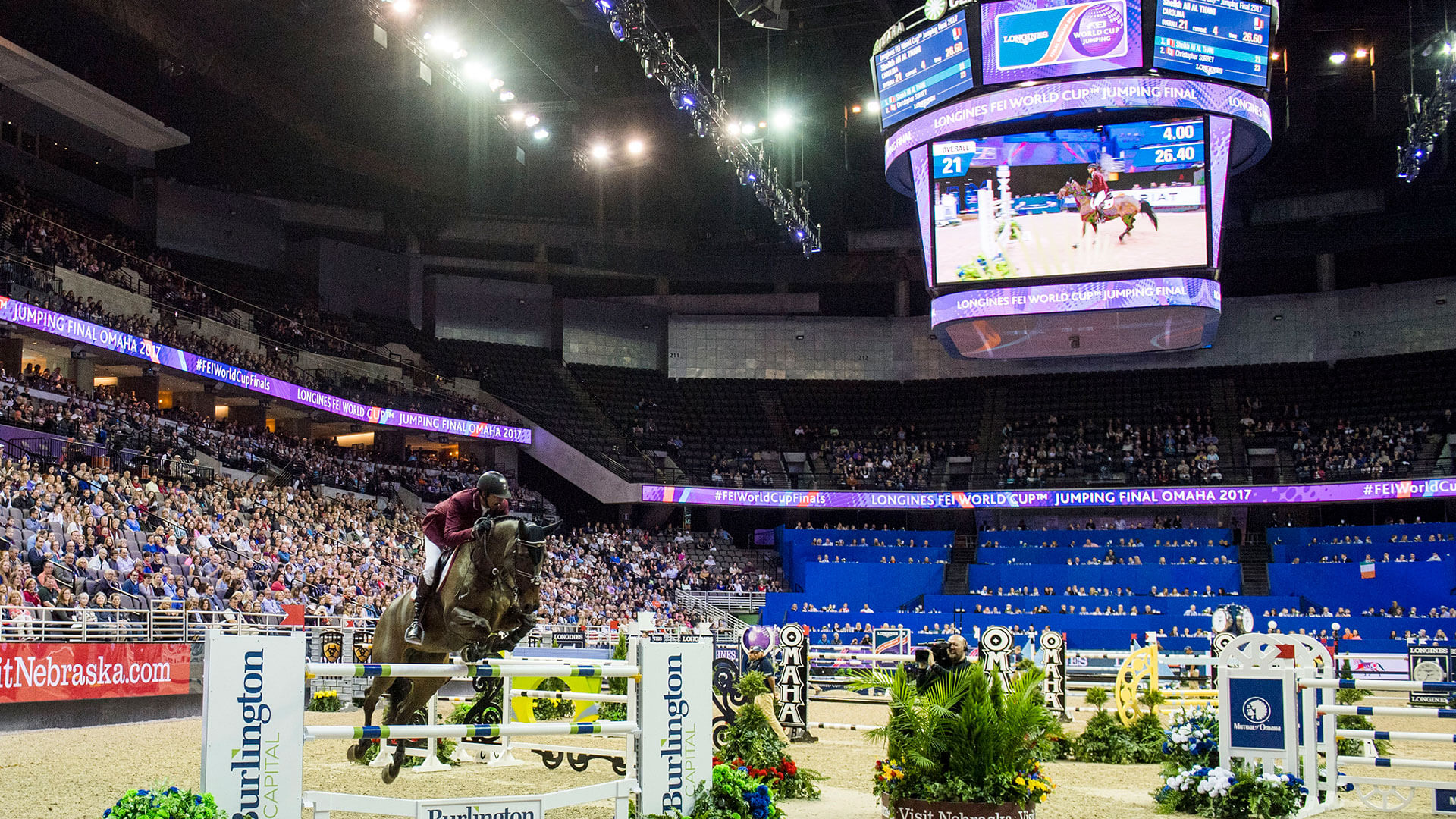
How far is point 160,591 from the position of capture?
21344 millimetres

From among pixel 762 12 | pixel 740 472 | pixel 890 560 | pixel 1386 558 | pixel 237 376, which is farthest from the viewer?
pixel 740 472

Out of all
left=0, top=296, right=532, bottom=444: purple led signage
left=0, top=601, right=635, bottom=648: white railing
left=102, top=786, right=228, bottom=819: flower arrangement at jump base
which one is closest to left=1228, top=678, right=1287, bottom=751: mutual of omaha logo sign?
left=102, top=786, right=228, bottom=819: flower arrangement at jump base

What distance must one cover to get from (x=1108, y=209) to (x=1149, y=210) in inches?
35.5

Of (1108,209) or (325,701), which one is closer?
(325,701)

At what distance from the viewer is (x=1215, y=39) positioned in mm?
26984

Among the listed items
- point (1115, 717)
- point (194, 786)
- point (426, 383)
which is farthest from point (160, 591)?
point (426, 383)

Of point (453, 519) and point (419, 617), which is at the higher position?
point (453, 519)

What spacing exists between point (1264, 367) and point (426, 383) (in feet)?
105

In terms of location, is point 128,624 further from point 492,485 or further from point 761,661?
point 492,485

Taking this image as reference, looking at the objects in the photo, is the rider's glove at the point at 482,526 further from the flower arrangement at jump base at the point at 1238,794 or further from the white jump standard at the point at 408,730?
the flower arrangement at jump base at the point at 1238,794

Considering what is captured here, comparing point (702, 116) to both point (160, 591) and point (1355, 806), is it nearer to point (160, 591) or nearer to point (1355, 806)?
point (160, 591)

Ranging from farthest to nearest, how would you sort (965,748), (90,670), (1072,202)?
1. (1072,202)
2. (90,670)
3. (965,748)

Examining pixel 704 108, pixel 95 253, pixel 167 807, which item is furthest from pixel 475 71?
pixel 167 807

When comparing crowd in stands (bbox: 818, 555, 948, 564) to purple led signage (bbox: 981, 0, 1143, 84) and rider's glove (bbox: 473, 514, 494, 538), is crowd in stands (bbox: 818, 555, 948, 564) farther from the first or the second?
rider's glove (bbox: 473, 514, 494, 538)
